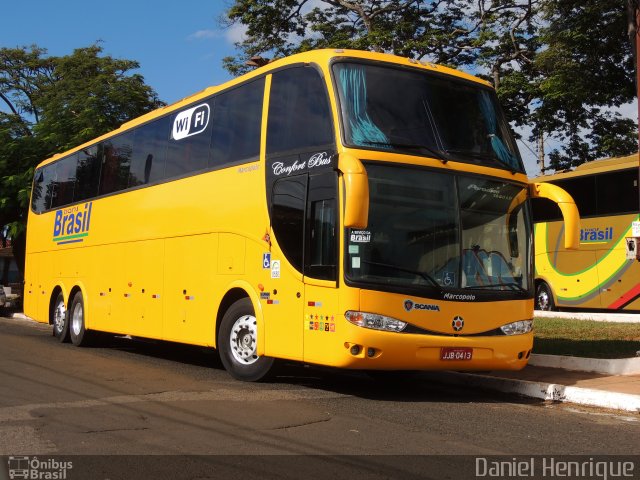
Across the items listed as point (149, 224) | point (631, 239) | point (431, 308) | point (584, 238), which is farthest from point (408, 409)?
point (584, 238)

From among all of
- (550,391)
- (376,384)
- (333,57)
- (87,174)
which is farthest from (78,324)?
(550,391)

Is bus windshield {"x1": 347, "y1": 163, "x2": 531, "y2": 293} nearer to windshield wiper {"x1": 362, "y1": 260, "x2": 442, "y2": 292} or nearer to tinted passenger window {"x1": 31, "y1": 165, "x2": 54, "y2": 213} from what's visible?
windshield wiper {"x1": 362, "y1": 260, "x2": 442, "y2": 292}

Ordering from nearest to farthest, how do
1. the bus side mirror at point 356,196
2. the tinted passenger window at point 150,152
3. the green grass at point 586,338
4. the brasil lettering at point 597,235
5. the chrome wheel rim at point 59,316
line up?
1. the bus side mirror at point 356,196
2. the green grass at point 586,338
3. the tinted passenger window at point 150,152
4. the chrome wheel rim at point 59,316
5. the brasil lettering at point 597,235

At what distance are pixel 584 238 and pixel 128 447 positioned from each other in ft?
54.6

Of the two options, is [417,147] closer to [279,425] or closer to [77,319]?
[279,425]

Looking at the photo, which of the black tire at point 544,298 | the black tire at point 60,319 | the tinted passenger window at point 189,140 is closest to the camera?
the tinted passenger window at point 189,140

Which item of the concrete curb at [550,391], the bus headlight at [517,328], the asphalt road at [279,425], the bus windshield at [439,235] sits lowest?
the asphalt road at [279,425]

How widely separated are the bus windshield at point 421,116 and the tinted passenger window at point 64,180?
937 centimetres

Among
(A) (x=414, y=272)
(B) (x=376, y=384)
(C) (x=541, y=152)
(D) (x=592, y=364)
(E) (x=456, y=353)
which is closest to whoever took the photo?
(A) (x=414, y=272)

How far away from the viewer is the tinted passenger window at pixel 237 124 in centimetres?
978

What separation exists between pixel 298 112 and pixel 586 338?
25.7 ft

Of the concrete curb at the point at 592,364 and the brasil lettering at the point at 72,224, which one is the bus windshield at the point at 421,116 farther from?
the brasil lettering at the point at 72,224

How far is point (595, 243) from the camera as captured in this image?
19.2 metres

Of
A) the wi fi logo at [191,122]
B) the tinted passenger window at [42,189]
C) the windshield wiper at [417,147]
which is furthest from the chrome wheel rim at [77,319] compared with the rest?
the windshield wiper at [417,147]
